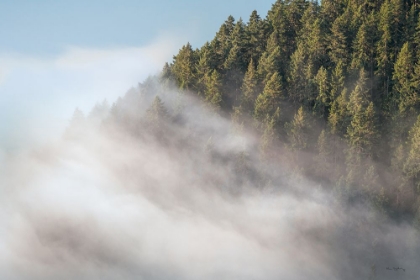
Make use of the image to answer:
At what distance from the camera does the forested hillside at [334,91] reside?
288 feet

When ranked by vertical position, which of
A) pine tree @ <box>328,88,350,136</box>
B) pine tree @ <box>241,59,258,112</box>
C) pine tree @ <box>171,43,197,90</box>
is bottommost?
pine tree @ <box>328,88,350,136</box>

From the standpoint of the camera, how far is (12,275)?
357 feet

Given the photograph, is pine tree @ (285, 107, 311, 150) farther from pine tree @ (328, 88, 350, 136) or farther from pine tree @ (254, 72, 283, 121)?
pine tree @ (254, 72, 283, 121)

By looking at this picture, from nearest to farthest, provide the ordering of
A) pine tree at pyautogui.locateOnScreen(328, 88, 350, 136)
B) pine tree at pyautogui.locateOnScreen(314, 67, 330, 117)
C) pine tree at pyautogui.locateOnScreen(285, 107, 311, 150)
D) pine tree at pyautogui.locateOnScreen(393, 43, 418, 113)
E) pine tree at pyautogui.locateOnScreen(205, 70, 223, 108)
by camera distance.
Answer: pine tree at pyautogui.locateOnScreen(393, 43, 418, 113) < pine tree at pyautogui.locateOnScreen(328, 88, 350, 136) < pine tree at pyautogui.locateOnScreen(285, 107, 311, 150) < pine tree at pyautogui.locateOnScreen(314, 67, 330, 117) < pine tree at pyautogui.locateOnScreen(205, 70, 223, 108)

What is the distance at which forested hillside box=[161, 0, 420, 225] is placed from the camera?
87875mm

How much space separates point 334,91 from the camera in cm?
9288

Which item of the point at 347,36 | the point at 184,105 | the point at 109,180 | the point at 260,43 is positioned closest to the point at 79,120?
the point at 109,180

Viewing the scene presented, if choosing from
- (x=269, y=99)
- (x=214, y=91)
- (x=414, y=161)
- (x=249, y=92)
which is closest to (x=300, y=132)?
(x=269, y=99)

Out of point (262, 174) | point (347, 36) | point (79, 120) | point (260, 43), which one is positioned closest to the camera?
point (262, 174)

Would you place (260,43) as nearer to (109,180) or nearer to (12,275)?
(109,180)

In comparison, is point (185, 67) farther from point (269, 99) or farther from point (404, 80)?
point (404, 80)

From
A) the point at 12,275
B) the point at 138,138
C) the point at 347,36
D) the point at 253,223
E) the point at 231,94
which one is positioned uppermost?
the point at 347,36

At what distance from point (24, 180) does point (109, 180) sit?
19138 mm

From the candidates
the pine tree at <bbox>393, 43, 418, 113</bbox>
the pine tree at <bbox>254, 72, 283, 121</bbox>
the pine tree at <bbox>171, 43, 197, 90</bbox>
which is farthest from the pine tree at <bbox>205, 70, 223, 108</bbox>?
the pine tree at <bbox>393, 43, 418, 113</bbox>
